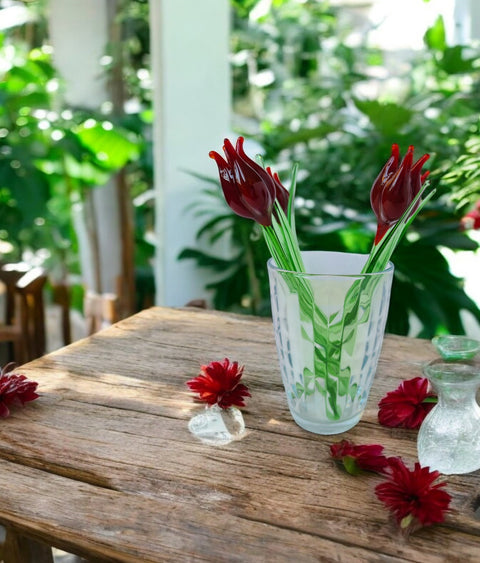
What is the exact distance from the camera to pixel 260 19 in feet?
12.6

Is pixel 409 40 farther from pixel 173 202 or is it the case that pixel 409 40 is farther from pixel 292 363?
pixel 292 363

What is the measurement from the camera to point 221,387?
41.6 inches

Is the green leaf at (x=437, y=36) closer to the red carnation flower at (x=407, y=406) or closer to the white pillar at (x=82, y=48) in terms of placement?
the white pillar at (x=82, y=48)

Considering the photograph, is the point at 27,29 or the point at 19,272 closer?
the point at 19,272

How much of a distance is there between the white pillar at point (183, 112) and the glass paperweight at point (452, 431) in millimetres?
1812

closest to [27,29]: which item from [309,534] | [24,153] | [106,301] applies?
[24,153]

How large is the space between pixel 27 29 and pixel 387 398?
8.52 feet

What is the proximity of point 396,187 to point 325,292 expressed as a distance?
0.15 metres

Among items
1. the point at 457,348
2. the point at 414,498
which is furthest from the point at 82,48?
the point at 414,498

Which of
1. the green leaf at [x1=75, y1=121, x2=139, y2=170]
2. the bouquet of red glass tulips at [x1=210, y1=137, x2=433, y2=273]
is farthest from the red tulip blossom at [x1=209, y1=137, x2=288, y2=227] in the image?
the green leaf at [x1=75, y1=121, x2=139, y2=170]

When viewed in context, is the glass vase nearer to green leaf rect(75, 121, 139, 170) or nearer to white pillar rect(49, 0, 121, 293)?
green leaf rect(75, 121, 139, 170)

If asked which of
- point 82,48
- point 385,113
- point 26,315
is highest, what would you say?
point 82,48

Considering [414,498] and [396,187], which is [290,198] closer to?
[396,187]

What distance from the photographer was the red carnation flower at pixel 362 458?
869 mm
